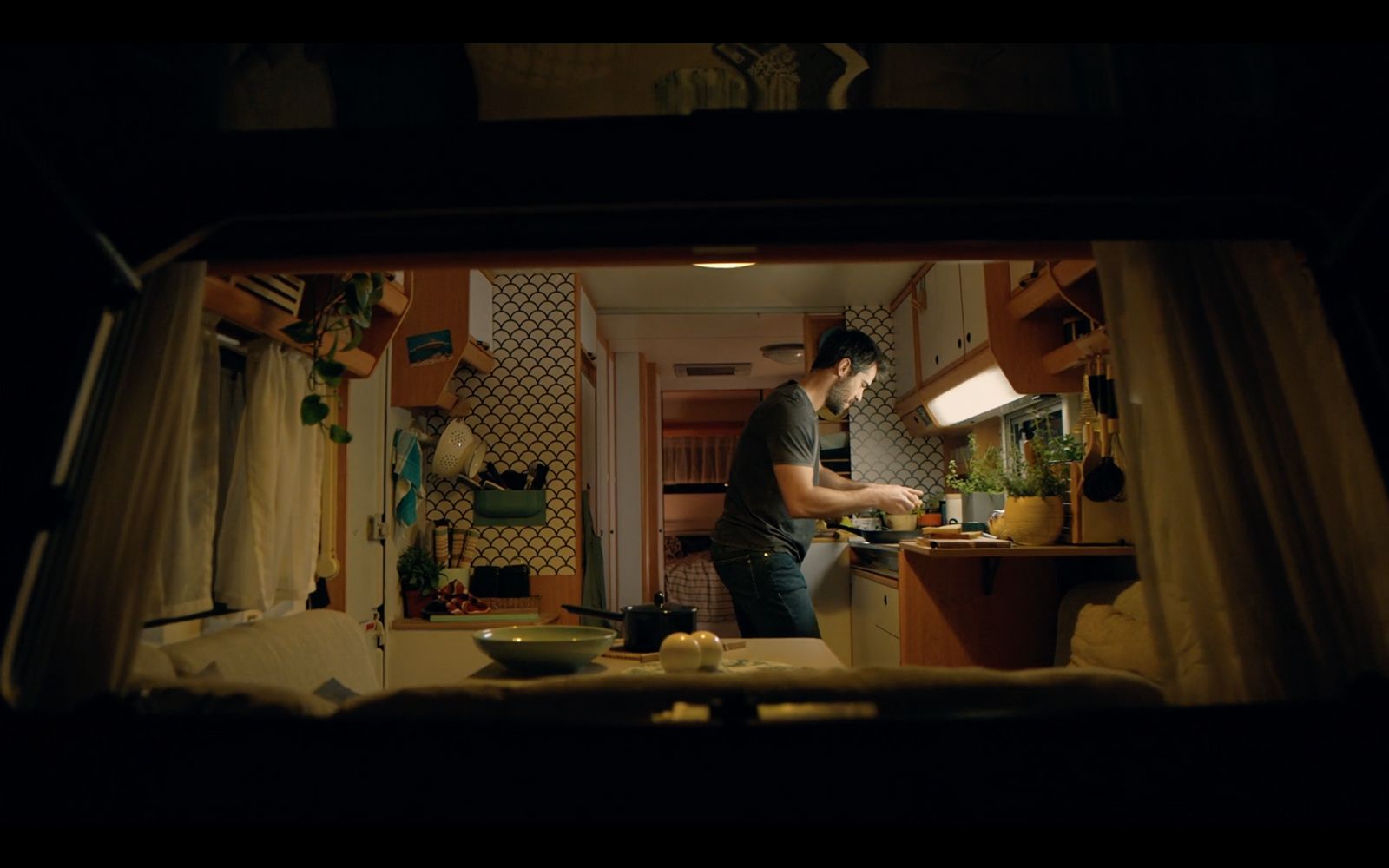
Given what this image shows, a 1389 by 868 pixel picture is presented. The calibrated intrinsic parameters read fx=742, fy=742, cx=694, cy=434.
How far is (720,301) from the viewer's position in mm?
5359

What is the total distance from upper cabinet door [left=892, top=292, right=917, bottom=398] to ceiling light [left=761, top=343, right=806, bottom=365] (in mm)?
1185

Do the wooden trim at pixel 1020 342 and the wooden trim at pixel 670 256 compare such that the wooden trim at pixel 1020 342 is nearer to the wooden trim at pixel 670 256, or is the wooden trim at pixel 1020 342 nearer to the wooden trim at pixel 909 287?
the wooden trim at pixel 909 287

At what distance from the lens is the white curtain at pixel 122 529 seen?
3.40ft

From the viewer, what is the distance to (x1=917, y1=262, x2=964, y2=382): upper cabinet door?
12.5 feet

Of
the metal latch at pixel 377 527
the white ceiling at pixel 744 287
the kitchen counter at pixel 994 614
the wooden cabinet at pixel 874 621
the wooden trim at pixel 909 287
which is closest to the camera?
the kitchen counter at pixel 994 614

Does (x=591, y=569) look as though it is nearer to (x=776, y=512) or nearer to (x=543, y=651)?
(x=776, y=512)

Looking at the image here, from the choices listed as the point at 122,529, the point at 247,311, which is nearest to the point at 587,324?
the point at 247,311

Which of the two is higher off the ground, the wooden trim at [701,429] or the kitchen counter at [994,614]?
the wooden trim at [701,429]

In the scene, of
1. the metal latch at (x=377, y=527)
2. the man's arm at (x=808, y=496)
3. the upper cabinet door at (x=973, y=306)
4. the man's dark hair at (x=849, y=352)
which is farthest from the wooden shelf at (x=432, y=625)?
the upper cabinet door at (x=973, y=306)

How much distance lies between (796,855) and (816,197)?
0.93 meters

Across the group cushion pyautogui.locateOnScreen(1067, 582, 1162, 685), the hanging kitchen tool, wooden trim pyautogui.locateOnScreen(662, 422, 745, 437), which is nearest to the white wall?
wooden trim pyautogui.locateOnScreen(662, 422, 745, 437)

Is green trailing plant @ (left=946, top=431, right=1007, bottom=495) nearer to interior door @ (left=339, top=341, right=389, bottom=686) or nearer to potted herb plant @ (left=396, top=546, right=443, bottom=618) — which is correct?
potted herb plant @ (left=396, top=546, right=443, bottom=618)

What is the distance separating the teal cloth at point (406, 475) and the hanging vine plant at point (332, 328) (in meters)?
1.28

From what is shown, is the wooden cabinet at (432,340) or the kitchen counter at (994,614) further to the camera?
the wooden cabinet at (432,340)
